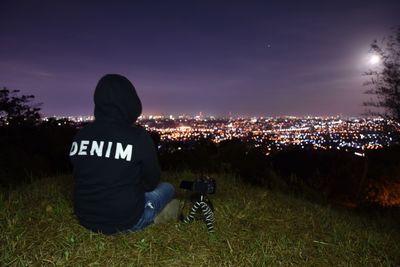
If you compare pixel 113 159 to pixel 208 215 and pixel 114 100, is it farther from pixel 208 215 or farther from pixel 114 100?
pixel 208 215

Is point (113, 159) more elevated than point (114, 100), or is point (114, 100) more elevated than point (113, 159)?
point (114, 100)

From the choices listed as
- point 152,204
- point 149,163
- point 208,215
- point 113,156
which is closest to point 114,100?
point 113,156

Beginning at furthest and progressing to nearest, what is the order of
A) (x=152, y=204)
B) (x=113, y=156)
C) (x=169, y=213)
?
(x=169, y=213)
(x=152, y=204)
(x=113, y=156)

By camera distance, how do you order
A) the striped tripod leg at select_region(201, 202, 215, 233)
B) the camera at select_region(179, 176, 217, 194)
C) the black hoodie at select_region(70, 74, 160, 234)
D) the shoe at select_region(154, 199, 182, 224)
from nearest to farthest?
the black hoodie at select_region(70, 74, 160, 234) < the camera at select_region(179, 176, 217, 194) < the striped tripod leg at select_region(201, 202, 215, 233) < the shoe at select_region(154, 199, 182, 224)

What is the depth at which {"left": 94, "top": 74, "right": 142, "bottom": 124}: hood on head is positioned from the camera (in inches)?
Answer: 118

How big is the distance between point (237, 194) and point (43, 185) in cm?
335

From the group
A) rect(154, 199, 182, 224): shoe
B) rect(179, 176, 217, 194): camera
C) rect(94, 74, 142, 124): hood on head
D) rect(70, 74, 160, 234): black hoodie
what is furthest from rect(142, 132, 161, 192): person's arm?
rect(154, 199, 182, 224): shoe

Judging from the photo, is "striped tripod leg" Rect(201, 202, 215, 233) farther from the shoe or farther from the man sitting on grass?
the man sitting on grass

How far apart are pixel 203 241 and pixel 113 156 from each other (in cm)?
131

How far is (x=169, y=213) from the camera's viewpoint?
155 inches

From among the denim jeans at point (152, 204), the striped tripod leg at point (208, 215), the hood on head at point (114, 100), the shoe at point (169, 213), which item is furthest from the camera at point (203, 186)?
the hood on head at point (114, 100)

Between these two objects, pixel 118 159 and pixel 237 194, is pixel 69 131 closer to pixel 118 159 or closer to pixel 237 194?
pixel 237 194

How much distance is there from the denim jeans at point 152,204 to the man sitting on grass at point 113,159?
0.70ft

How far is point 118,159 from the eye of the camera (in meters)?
2.92
